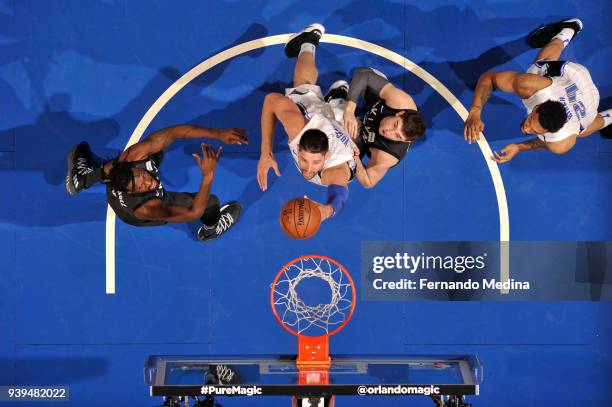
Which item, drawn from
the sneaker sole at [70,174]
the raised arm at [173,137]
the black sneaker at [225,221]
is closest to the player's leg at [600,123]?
the raised arm at [173,137]

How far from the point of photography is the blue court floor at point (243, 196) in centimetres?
828

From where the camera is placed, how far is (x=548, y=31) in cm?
814

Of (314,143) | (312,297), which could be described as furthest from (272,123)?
(312,297)

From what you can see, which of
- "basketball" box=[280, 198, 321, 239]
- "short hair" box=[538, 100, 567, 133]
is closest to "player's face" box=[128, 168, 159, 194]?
"basketball" box=[280, 198, 321, 239]

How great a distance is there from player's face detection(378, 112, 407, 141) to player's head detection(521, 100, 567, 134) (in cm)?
133

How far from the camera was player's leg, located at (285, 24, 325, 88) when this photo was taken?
804cm

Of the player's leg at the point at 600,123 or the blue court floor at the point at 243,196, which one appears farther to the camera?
the blue court floor at the point at 243,196

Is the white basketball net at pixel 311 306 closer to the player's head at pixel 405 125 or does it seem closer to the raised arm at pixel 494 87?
the player's head at pixel 405 125

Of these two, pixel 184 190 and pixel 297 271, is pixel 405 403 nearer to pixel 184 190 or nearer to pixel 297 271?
pixel 297 271

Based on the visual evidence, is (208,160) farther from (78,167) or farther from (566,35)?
(566,35)

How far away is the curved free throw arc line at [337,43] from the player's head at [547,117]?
0.83 meters

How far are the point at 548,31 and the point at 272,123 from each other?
320 cm

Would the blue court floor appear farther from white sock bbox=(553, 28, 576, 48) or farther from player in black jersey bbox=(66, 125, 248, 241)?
white sock bbox=(553, 28, 576, 48)

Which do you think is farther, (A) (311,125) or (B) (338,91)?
(B) (338,91)
